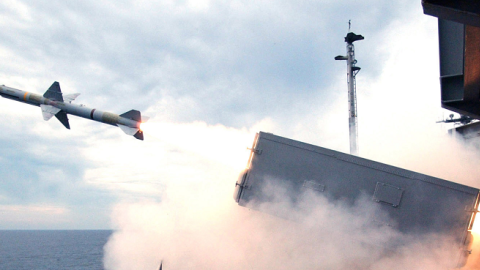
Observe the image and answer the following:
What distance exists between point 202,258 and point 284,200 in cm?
467

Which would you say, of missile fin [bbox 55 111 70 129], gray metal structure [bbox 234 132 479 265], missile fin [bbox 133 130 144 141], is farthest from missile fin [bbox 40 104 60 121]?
gray metal structure [bbox 234 132 479 265]

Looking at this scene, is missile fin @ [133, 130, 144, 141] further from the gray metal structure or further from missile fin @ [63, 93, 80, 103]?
the gray metal structure

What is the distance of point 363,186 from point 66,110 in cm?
1092

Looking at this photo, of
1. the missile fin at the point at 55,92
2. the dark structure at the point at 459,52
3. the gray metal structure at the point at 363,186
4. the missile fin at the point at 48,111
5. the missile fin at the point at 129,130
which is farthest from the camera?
the missile fin at the point at 55,92

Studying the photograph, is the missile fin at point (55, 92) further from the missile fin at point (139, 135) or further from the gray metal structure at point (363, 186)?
the gray metal structure at point (363, 186)

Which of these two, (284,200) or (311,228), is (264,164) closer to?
(284,200)

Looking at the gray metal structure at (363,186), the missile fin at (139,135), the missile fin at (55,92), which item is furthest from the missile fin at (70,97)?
the gray metal structure at (363,186)

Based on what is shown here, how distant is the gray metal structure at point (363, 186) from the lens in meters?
8.02

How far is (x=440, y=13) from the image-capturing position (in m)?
4.37

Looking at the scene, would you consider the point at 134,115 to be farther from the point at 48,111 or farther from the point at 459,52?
the point at 459,52

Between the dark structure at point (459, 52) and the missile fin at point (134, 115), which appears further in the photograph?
the missile fin at point (134, 115)

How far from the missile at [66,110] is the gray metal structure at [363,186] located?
5529mm

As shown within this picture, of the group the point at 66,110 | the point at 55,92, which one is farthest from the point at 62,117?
the point at 55,92

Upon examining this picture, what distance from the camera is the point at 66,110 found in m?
13.2
